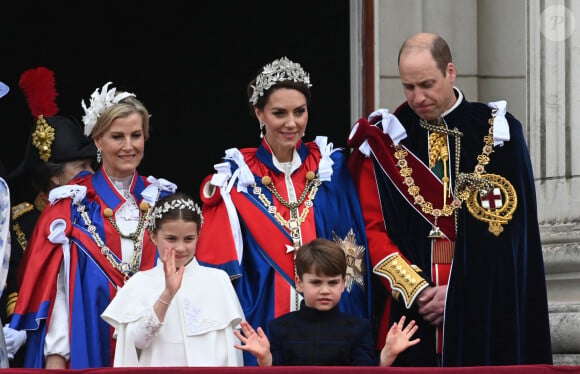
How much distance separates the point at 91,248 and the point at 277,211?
2.38 ft

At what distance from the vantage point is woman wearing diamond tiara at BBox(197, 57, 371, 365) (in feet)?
21.0

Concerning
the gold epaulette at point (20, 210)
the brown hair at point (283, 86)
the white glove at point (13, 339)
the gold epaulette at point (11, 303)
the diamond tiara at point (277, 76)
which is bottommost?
the white glove at point (13, 339)

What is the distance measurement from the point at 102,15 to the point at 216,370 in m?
5.59

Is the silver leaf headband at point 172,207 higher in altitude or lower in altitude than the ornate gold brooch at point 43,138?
lower

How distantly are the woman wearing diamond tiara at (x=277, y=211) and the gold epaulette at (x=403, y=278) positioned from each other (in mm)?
145

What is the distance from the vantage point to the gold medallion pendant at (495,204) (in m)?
6.36

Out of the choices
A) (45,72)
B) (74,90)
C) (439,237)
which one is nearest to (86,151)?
(45,72)

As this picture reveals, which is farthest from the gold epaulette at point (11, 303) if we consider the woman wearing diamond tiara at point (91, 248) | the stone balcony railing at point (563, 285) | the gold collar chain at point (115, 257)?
the stone balcony railing at point (563, 285)

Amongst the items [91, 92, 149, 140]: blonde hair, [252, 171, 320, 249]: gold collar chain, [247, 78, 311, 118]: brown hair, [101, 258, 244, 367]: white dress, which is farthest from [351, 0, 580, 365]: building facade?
[91, 92, 149, 140]: blonde hair

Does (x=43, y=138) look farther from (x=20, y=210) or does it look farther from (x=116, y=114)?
(x=116, y=114)

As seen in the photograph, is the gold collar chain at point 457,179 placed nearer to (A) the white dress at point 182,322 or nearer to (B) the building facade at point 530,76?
(A) the white dress at point 182,322

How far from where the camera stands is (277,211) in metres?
6.50

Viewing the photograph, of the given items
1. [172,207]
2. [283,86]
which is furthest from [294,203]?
[172,207]

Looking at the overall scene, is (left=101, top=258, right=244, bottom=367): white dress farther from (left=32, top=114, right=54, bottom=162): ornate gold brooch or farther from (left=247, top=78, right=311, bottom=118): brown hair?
(left=32, top=114, right=54, bottom=162): ornate gold brooch
